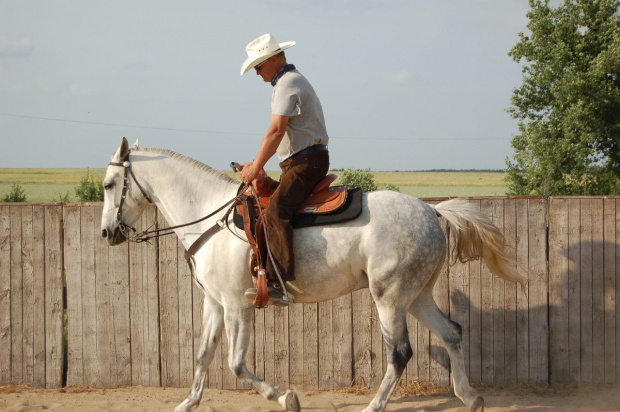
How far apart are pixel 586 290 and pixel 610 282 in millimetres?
268

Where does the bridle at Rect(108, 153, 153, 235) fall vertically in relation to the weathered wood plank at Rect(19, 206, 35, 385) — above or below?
above

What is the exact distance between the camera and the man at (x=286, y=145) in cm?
548

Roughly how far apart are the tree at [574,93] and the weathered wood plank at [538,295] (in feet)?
39.2

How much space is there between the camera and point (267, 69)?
5.79 meters

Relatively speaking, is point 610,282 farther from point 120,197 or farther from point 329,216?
point 120,197

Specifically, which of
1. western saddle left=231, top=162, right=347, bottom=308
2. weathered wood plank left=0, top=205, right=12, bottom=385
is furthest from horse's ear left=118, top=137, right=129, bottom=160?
weathered wood plank left=0, top=205, right=12, bottom=385

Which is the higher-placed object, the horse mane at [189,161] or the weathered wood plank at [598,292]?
the horse mane at [189,161]

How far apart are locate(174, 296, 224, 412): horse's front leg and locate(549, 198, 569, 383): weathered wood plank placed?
12.3 feet

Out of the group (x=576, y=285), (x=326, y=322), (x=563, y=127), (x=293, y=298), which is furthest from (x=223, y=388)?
(x=563, y=127)

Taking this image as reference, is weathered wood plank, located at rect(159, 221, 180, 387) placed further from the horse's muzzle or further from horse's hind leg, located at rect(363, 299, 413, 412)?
horse's hind leg, located at rect(363, 299, 413, 412)

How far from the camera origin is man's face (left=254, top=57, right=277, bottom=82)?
18.9 ft

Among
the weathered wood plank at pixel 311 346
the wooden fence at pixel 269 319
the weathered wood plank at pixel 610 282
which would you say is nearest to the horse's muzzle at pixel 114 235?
the wooden fence at pixel 269 319

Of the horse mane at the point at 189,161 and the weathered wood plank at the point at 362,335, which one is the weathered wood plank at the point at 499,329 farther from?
the horse mane at the point at 189,161

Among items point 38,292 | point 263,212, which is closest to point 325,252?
point 263,212
